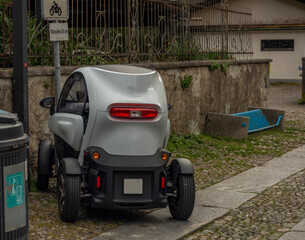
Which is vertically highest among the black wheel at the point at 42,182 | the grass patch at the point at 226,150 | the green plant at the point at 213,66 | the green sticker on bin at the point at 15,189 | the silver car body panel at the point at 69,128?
the green plant at the point at 213,66

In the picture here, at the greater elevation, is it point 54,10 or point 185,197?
point 54,10

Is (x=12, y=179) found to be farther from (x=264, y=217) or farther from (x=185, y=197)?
(x=264, y=217)

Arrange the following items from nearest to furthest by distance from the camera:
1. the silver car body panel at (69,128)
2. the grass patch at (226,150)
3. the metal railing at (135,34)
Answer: the silver car body panel at (69,128), the metal railing at (135,34), the grass patch at (226,150)

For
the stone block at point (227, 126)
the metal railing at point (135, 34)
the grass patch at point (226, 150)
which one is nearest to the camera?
the metal railing at point (135, 34)

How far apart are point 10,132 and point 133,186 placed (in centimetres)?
144

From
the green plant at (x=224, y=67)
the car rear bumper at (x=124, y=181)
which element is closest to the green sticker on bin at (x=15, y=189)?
the car rear bumper at (x=124, y=181)

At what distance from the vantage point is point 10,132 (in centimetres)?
446

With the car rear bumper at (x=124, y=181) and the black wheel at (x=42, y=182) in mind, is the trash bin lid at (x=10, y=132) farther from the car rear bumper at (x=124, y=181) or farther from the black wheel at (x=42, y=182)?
the black wheel at (x=42, y=182)

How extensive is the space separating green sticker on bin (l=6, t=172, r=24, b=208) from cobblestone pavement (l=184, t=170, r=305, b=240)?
1598 mm

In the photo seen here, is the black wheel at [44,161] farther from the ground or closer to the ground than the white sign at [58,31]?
closer to the ground

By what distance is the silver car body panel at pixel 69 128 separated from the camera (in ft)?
19.2

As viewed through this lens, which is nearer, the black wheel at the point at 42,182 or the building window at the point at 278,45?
the black wheel at the point at 42,182

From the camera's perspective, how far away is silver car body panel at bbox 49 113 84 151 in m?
5.86

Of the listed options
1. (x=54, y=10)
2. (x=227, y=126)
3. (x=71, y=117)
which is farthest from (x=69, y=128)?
(x=227, y=126)
